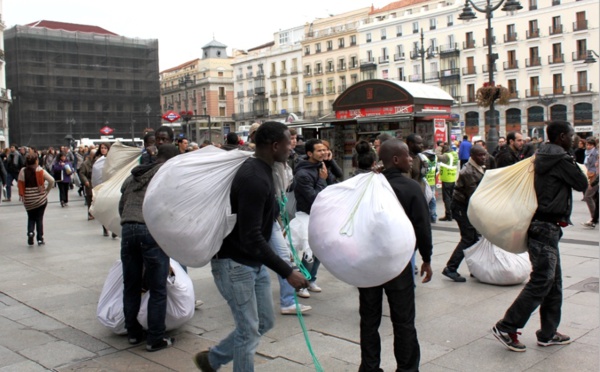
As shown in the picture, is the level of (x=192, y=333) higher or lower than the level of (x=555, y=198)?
lower

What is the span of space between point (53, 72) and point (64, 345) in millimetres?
58759

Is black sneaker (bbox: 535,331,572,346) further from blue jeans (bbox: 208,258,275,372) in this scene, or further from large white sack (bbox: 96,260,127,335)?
large white sack (bbox: 96,260,127,335)

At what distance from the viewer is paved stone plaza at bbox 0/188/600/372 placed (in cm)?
454

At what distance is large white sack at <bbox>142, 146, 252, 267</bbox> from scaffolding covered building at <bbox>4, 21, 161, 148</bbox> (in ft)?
177

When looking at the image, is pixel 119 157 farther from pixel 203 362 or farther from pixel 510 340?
pixel 510 340

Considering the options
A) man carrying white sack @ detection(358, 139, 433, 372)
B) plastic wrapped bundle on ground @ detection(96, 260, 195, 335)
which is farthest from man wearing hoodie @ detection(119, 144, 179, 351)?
man carrying white sack @ detection(358, 139, 433, 372)

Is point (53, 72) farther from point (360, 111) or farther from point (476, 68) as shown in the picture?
point (360, 111)

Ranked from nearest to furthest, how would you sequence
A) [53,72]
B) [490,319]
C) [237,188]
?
[237,188], [490,319], [53,72]

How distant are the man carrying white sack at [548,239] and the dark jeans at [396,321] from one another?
3.80 feet

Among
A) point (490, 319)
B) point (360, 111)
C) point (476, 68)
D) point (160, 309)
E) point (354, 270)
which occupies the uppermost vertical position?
point (476, 68)

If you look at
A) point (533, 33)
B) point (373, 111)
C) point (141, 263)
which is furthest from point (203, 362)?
point (533, 33)

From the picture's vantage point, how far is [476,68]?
65.2m

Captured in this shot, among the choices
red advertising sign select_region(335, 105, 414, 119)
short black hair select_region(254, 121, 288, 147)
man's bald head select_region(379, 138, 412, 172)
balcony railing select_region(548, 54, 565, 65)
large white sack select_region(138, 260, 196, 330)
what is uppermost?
balcony railing select_region(548, 54, 565, 65)

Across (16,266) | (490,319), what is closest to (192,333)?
(490,319)
